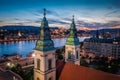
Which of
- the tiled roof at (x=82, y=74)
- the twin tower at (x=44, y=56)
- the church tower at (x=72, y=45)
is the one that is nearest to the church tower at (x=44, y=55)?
the twin tower at (x=44, y=56)

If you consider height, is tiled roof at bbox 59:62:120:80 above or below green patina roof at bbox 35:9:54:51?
below

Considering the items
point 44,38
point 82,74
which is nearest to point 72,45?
point 82,74

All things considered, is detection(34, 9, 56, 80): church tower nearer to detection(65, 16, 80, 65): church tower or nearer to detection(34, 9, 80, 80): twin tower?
detection(34, 9, 80, 80): twin tower

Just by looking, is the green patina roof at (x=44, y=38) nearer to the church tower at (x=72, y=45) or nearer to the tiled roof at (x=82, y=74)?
the tiled roof at (x=82, y=74)

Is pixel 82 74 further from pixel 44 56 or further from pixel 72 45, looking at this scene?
pixel 72 45

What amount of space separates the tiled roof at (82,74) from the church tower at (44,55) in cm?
94

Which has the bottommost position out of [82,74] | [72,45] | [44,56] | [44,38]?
[82,74]

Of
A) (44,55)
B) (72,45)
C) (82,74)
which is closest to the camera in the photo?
(44,55)

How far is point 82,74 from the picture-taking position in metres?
8.00

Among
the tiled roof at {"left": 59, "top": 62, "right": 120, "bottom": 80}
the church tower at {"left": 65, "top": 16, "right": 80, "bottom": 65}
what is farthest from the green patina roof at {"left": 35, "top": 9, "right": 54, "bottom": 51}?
the church tower at {"left": 65, "top": 16, "right": 80, "bottom": 65}

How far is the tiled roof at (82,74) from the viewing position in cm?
758

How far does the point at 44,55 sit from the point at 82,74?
2.49 metres

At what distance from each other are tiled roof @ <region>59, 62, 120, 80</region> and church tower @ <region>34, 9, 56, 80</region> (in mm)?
936

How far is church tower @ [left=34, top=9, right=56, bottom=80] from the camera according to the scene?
7.38 m
